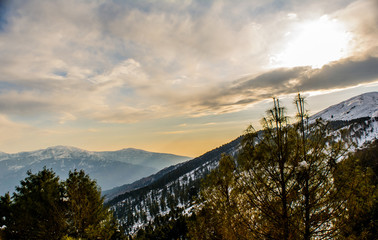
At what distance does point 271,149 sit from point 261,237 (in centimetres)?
341

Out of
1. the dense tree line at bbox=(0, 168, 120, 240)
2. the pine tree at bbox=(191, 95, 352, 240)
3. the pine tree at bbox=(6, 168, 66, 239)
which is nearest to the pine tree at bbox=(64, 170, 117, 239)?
the dense tree line at bbox=(0, 168, 120, 240)

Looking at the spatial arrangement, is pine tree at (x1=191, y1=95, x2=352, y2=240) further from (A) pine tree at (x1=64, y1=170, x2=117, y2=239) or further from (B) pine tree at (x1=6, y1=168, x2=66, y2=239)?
(B) pine tree at (x1=6, y1=168, x2=66, y2=239)

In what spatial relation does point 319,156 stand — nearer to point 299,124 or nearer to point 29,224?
point 299,124

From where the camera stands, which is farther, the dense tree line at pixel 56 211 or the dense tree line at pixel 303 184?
the dense tree line at pixel 56 211

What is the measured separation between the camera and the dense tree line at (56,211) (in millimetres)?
16250

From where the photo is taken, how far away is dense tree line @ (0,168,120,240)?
53.3 feet

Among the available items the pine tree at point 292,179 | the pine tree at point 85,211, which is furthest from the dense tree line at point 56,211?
the pine tree at point 292,179

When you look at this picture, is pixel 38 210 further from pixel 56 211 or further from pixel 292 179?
pixel 292 179

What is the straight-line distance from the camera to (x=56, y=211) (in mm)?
17531

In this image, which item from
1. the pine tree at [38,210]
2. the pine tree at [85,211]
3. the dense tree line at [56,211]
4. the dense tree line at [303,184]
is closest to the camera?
the dense tree line at [303,184]

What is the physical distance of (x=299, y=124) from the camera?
23.6 ft

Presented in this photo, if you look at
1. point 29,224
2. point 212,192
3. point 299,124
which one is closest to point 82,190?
point 29,224

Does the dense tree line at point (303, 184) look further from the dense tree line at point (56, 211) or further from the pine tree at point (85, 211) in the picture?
the dense tree line at point (56, 211)

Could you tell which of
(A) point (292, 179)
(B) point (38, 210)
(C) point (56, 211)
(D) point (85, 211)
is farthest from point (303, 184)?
(B) point (38, 210)
